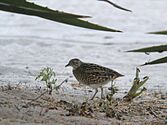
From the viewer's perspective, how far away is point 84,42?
9336 millimetres

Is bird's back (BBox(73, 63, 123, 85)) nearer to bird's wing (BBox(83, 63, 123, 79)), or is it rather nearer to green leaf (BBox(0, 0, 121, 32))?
bird's wing (BBox(83, 63, 123, 79))

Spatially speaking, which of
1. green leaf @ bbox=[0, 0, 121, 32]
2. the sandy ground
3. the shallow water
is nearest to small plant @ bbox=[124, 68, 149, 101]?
the sandy ground

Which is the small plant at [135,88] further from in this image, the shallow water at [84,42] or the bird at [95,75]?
the shallow water at [84,42]

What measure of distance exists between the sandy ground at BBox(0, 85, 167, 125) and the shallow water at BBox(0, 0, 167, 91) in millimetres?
1080

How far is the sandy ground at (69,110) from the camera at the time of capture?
3.95 metres

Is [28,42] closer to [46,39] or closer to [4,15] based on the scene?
[46,39]

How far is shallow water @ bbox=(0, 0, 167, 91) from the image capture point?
23.5ft

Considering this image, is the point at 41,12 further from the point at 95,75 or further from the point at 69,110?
the point at 95,75

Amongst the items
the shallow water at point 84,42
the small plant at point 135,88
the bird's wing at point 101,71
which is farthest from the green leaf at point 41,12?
the shallow water at point 84,42

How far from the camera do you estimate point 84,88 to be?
20.9ft

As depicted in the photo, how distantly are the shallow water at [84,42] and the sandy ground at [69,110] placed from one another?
108 cm

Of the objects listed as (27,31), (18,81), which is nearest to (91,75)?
(18,81)

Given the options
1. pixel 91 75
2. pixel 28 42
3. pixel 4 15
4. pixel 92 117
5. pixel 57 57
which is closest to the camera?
pixel 92 117

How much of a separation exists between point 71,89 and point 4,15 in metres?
5.81
